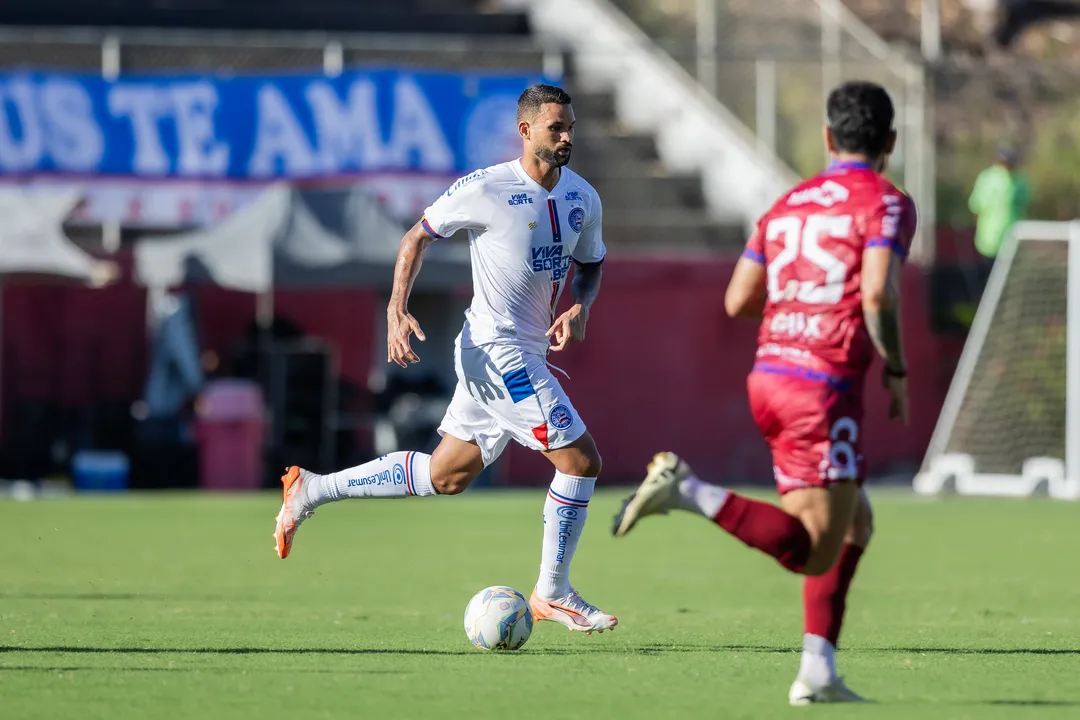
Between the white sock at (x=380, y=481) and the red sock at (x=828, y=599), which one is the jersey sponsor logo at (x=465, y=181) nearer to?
the white sock at (x=380, y=481)

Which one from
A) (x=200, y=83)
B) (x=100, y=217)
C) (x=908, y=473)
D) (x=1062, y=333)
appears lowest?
(x=908, y=473)

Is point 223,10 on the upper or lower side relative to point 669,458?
upper

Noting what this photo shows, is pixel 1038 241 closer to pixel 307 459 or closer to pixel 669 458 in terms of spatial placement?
pixel 307 459

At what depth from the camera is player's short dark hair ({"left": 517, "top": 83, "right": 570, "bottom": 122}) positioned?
27.4 ft

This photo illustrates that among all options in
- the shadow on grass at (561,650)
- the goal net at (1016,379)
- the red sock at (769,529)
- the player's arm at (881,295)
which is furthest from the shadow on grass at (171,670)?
the goal net at (1016,379)

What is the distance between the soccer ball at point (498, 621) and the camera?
7879mm

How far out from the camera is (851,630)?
8.99m

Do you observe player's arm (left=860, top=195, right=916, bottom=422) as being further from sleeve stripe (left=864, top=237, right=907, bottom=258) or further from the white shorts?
the white shorts

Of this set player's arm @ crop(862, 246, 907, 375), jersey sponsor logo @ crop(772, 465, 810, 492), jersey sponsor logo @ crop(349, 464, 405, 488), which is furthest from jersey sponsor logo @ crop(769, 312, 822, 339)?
jersey sponsor logo @ crop(349, 464, 405, 488)

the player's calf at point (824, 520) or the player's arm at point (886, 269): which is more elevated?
the player's arm at point (886, 269)

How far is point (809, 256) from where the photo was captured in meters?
6.52

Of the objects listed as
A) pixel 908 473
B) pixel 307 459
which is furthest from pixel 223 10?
pixel 908 473

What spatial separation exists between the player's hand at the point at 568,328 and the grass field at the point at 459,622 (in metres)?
1.29

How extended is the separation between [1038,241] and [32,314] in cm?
1084
